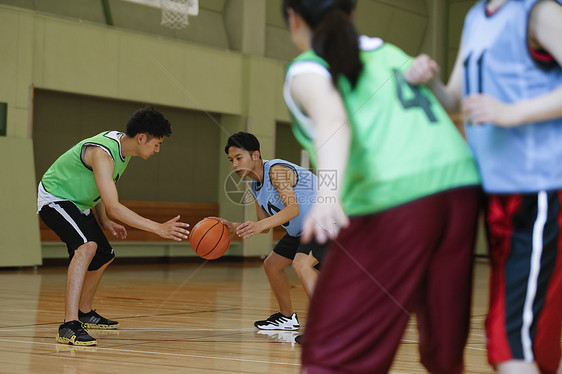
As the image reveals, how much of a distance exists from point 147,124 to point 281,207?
1.05 metres

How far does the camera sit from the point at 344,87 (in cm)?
179

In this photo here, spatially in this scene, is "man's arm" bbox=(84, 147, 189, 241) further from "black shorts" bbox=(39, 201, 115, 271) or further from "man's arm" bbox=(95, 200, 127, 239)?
"man's arm" bbox=(95, 200, 127, 239)

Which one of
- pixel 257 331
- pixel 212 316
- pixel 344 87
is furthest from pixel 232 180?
pixel 344 87

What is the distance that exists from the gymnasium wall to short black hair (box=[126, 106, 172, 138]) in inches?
238

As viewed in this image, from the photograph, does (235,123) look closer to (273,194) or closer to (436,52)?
(436,52)

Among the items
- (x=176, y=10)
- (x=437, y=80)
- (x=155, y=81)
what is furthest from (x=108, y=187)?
Result: (x=155, y=81)

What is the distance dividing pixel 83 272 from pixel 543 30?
11.4 ft

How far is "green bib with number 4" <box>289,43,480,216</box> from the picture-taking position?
1.78m

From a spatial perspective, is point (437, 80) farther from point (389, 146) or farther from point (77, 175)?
point (77, 175)

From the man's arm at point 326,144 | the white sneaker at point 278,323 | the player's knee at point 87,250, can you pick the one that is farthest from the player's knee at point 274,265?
the man's arm at point 326,144

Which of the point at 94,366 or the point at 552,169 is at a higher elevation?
the point at 552,169

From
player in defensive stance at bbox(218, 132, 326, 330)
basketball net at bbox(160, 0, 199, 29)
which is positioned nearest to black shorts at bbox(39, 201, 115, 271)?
player in defensive stance at bbox(218, 132, 326, 330)

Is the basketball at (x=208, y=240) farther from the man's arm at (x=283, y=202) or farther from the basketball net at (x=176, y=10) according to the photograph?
the basketball net at (x=176, y=10)

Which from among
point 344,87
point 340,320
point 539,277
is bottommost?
point 340,320
